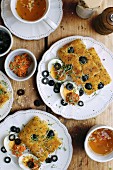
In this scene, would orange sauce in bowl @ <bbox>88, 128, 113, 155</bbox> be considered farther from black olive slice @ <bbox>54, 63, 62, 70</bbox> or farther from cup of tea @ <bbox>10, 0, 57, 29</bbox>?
cup of tea @ <bbox>10, 0, 57, 29</bbox>

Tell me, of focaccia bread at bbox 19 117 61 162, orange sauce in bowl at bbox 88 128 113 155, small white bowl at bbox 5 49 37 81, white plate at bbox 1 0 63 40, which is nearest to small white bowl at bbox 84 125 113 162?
orange sauce in bowl at bbox 88 128 113 155

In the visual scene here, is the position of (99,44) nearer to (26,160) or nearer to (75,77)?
(75,77)

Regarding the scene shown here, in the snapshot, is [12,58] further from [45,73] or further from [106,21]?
[106,21]

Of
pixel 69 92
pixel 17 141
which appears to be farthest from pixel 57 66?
pixel 17 141

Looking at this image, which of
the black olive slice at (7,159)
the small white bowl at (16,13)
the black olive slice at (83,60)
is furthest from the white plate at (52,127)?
the small white bowl at (16,13)

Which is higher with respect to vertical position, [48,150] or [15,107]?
[15,107]

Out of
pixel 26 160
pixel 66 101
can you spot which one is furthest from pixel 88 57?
pixel 26 160

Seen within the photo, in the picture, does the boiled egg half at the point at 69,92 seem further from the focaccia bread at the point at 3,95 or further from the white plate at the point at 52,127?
the focaccia bread at the point at 3,95
